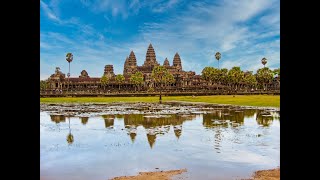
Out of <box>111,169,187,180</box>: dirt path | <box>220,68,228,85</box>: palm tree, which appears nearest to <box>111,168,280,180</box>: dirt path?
<box>111,169,187,180</box>: dirt path

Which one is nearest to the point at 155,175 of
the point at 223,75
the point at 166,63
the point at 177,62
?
the point at 223,75

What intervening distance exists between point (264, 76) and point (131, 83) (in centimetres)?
4278

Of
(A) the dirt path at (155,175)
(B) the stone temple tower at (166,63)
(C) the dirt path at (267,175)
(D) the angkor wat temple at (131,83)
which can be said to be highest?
(B) the stone temple tower at (166,63)

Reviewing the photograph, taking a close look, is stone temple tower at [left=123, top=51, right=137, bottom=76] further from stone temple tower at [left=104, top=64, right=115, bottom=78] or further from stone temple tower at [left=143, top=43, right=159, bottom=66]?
stone temple tower at [left=104, top=64, right=115, bottom=78]

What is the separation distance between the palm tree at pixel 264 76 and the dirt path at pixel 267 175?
101 metres

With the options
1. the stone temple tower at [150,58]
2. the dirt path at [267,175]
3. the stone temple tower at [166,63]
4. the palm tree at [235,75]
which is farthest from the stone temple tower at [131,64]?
the dirt path at [267,175]

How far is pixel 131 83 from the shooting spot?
10894cm

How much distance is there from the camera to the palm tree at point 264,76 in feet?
348

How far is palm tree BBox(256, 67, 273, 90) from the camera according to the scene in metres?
106

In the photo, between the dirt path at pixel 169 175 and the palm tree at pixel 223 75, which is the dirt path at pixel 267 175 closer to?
the dirt path at pixel 169 175
